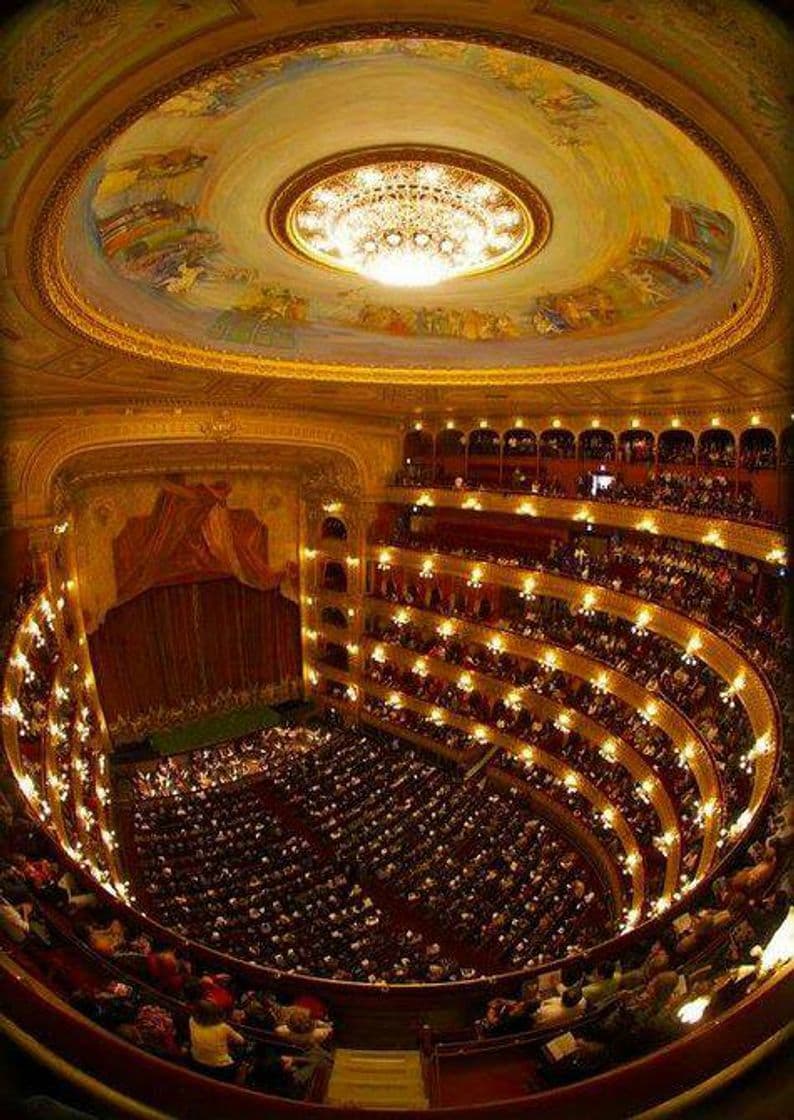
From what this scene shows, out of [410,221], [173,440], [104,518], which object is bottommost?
[104,518]

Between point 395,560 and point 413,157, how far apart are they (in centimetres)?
1792

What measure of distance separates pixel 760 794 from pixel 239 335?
12.8 metres

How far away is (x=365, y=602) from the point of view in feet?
89.3

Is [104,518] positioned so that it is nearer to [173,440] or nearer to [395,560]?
[173,440]

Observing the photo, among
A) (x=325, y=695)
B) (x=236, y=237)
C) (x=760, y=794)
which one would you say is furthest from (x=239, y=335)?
(x=325, y=695)

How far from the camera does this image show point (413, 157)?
914 centimetres

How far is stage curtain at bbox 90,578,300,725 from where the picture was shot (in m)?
24.3

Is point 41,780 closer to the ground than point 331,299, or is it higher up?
closer to the ground

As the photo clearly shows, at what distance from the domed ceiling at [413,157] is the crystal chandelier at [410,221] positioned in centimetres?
29

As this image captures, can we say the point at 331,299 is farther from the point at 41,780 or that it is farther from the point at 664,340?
the point at 41,780

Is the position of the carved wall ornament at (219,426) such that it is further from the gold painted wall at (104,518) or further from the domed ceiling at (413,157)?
the domed ceiling at (413,157)

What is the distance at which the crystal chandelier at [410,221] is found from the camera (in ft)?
31.6

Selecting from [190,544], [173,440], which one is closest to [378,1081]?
[173,440]

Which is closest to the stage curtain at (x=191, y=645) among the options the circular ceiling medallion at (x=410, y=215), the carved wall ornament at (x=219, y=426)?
the carved wall ornament at (x=219, y=426)
